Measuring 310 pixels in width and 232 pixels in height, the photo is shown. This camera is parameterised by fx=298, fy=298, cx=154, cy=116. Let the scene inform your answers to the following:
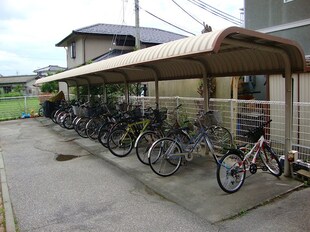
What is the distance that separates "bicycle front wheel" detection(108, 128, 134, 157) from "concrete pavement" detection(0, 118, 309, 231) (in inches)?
24.0

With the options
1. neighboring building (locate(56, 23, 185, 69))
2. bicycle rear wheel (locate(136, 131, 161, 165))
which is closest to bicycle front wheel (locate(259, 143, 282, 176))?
bicycle rear wheel (locate(136, 131, 161, 165))

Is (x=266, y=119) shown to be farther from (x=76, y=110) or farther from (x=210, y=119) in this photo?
(x=76, y=110)

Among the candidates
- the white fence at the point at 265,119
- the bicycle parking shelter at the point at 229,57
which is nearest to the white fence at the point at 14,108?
the bicycle parking shelter at the point at 229,57

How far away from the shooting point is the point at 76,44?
21.8 meters

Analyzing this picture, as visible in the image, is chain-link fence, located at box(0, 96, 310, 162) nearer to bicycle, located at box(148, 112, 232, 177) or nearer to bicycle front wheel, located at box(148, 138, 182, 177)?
bicycle, located at box(148, 112, 232, 177)

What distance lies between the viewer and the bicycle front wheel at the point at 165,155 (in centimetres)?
530

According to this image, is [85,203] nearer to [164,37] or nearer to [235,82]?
[235,82]

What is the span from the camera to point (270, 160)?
16.6 feet

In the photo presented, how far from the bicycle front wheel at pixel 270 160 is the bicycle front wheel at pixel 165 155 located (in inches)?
56.6

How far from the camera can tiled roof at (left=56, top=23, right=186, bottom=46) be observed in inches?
826

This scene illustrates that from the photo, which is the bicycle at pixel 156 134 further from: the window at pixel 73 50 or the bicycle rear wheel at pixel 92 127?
the window at pixel 73 50

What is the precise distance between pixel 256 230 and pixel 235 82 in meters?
5.13

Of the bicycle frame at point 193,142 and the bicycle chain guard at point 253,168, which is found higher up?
the bicycle frame at point 193,142

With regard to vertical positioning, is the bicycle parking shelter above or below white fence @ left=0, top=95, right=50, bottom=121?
above
